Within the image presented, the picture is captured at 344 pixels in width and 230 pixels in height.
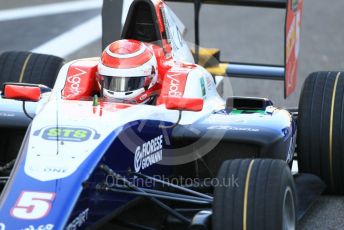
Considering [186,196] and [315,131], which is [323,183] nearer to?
[315,131]

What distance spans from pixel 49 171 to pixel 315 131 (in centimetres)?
258

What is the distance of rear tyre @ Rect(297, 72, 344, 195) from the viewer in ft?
26.7

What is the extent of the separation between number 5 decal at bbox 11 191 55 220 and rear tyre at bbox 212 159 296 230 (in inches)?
41.1

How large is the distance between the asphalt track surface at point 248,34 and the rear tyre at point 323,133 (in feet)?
13.0

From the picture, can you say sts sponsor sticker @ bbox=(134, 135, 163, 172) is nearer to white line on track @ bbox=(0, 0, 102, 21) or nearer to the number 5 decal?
the number 5 decal

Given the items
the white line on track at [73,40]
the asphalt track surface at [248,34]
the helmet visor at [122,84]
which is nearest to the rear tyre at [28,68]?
the helmet visor at [122,84]

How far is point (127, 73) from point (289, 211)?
1532 mm

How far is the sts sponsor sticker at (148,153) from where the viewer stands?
6.97m

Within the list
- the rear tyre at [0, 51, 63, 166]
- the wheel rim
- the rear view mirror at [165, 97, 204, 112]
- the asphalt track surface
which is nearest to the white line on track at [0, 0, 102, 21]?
the asphalt track surface

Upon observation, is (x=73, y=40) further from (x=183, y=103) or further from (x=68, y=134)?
(x=68, y=134)

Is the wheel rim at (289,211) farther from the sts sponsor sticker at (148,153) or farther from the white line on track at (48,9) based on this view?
the white line on track at (48,9)

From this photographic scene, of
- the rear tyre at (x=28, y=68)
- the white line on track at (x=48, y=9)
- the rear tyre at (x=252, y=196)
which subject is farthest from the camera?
the white line on track at (x=48, y=9)

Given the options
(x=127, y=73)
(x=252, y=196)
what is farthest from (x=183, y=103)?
(x=252, y=196)

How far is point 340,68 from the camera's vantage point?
45.2ft
